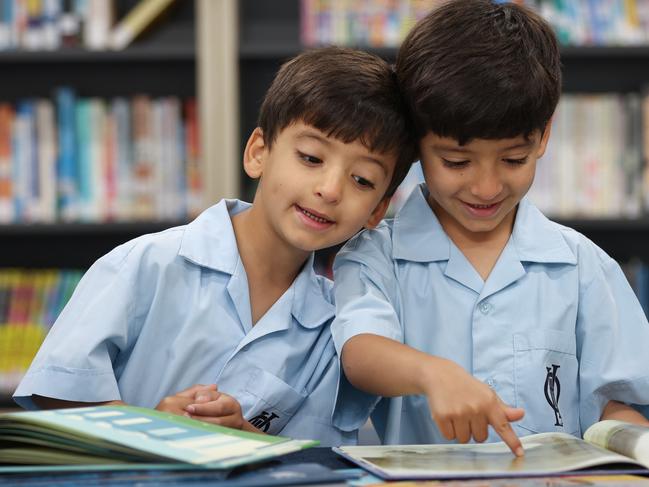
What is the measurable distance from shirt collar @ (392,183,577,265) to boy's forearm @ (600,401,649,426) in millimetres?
183

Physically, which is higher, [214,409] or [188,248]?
[188,248]

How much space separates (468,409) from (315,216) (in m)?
0.41

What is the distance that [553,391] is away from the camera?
3.84 feet

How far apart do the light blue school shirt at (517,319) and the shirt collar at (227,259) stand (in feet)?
0.37

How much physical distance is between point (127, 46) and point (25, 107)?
30cm

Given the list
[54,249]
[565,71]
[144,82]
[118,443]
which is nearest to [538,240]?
[118,443]

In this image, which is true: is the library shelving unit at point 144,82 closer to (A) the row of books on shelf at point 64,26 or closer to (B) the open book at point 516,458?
(A) the row of books on shelf at point 64,26

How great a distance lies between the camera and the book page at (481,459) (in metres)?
0.81

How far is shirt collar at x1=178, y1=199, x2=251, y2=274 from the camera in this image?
1.28m

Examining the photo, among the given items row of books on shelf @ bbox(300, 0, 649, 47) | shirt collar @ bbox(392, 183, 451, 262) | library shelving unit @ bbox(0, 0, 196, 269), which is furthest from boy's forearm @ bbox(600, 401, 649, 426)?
library shelving unit @ bbox(0, 0, 196, 269)

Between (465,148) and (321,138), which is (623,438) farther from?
(321,138)

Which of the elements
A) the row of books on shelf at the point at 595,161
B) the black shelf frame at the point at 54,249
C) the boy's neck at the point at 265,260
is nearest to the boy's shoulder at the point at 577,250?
the boy's neck at the point at 265,260

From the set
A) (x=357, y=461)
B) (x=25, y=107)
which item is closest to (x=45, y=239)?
(x=25, y=107)

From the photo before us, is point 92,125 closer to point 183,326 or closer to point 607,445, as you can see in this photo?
point 183,326
